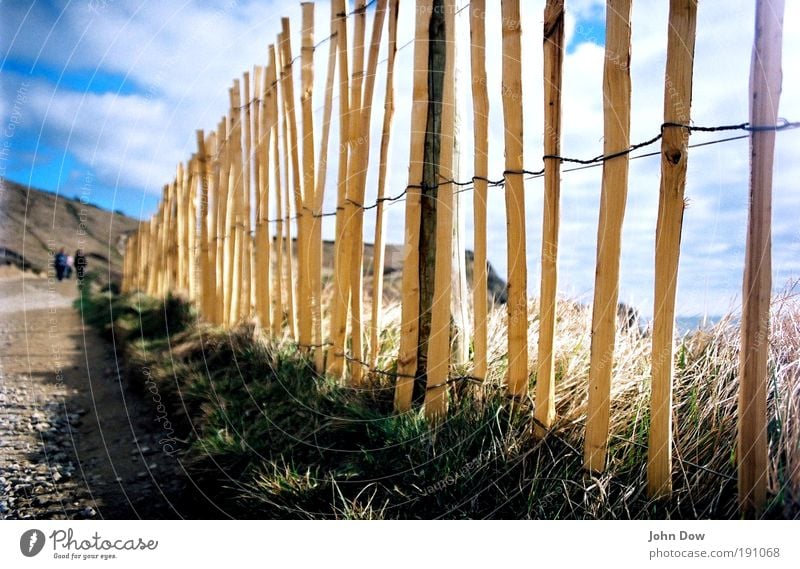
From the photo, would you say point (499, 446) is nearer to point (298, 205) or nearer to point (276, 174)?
point (298, 205)

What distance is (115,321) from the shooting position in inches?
230

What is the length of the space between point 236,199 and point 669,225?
348 centimetres

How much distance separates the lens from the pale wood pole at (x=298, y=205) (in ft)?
11.6

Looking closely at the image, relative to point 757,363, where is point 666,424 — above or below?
below

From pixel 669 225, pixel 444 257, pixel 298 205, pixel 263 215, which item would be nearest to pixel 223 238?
pixel 263 215

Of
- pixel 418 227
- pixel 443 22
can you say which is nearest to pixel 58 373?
pixel 418 227

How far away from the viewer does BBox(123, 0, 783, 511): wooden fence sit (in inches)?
72.5

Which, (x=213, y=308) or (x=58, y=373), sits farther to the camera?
(x=213, y=308)

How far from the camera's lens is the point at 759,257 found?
5.92 ft

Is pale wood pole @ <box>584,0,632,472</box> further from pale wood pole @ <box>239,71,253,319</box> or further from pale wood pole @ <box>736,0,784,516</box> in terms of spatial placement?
pale wood pole @ <box>239,71,253,319</box>

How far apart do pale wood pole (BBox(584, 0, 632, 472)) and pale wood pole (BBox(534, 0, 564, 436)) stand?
17cm

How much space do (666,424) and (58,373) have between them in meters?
3.91
